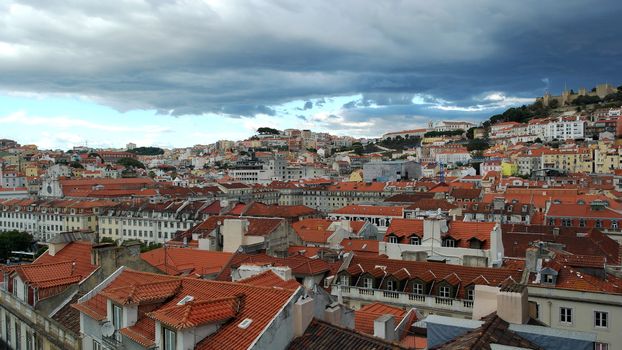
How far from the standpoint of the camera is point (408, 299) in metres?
28.1

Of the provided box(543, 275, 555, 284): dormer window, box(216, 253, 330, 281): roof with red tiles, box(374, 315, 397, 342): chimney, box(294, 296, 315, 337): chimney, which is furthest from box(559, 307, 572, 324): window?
box(294, 296, 315, 337): chimney

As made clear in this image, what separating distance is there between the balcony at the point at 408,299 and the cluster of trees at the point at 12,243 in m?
56.3

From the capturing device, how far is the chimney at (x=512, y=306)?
43.4 ft

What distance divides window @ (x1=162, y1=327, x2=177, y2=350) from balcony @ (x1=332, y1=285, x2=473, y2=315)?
601 inches

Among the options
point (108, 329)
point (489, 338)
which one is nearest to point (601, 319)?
point (489, 338)

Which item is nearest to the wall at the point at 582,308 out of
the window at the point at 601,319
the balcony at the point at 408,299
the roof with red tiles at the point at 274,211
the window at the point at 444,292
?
the window at the point at 601,319

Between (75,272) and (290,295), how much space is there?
1304cm

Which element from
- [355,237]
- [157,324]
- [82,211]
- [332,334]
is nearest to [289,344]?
[332,334]

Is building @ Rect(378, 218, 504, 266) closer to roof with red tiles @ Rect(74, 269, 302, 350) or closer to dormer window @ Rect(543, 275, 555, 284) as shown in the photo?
dormer window @ Rect(543, 275, 555, 284)

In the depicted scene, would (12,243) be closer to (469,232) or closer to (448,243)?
(448,243)

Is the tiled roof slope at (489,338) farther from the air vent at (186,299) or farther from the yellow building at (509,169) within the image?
the yellow building at (509,169)

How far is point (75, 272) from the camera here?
882 inches

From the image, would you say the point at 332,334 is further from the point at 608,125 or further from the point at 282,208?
the point at 608,125

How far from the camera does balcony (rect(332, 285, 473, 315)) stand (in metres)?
26.6
